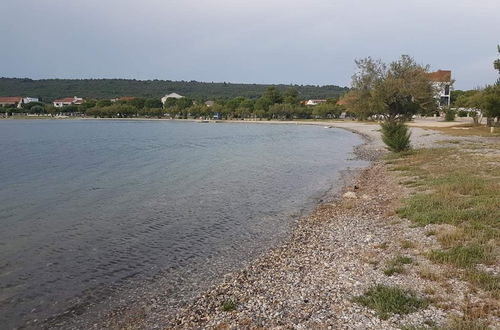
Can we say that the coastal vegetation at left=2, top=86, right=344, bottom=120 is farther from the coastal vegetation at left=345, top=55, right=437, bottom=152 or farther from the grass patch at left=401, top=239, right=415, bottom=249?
the grass patch at left=401, top=239, right=415, bottom=249

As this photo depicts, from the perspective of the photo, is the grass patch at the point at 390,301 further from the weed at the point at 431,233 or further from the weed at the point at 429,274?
the weed at the point at 431,233

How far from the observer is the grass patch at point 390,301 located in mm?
7551

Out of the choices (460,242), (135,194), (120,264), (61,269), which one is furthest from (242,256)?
(135,194)

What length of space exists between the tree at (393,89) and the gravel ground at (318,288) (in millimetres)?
49398

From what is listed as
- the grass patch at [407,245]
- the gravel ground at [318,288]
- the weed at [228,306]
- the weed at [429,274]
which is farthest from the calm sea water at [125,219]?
the weed at [429,274]

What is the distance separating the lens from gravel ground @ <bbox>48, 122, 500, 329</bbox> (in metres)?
7.59

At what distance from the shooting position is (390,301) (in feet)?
25.8

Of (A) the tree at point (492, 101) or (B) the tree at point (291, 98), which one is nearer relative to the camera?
(A) the tree at point (492, 101)

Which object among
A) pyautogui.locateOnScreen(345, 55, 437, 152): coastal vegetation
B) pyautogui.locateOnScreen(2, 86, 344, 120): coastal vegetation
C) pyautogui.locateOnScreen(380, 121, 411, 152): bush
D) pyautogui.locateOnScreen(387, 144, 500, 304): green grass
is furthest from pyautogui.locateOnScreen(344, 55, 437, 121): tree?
pyautogui.locateOnScreen(2, 86, 344, 120): coastal vegetation

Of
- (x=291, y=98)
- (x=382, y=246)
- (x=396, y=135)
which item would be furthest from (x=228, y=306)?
(x=291, y=98)

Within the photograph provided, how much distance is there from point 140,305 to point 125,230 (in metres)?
7.02

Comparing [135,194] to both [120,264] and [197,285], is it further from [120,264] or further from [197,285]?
[197,285]

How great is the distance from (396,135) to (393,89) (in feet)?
87.0

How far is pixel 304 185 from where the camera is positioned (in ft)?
85.5
